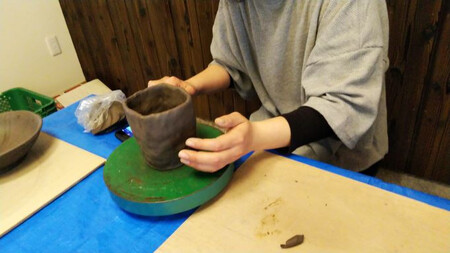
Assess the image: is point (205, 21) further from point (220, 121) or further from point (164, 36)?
point (220, 121)

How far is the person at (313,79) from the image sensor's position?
2.13ft

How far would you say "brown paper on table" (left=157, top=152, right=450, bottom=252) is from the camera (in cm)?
52

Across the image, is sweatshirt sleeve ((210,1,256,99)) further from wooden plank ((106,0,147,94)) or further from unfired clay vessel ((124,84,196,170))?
wooden plank ((106,0,147,94))

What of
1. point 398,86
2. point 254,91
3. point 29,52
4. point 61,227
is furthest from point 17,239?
point 29,52

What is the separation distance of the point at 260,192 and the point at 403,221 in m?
0.25

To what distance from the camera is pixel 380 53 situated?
0.66m

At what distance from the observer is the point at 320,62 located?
0.70 m

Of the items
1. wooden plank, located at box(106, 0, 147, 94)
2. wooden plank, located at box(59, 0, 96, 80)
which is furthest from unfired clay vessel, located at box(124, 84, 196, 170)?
wooden plank, located at box(59, 0, 96, 80)

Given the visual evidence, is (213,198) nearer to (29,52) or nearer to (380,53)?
(380,53)

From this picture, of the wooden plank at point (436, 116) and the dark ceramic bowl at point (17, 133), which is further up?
the dark ceramic bowl at point (17, 133)

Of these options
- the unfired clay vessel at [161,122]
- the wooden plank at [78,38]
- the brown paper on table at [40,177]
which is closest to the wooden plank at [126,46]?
the wooden plank at [78,38]

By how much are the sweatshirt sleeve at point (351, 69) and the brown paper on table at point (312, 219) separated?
0.40 feet

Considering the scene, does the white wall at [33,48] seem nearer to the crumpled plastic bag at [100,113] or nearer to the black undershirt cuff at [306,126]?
the crumpled plastic bag at [100,113]

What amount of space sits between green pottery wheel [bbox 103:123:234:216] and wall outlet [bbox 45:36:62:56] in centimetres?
161
